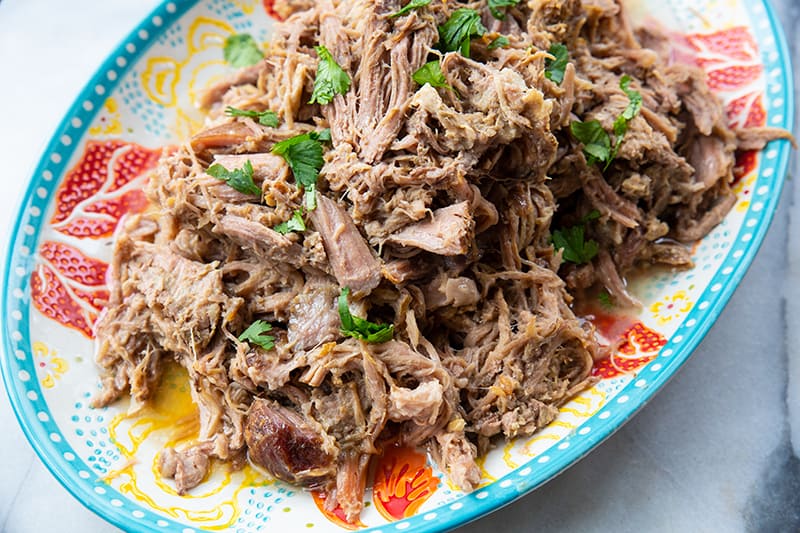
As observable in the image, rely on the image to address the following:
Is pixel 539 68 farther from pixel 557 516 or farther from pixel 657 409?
pixel 557 516

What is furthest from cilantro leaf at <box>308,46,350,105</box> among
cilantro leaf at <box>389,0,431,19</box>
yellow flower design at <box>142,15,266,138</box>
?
yellow flower design at <box>142,15,266,138</box>

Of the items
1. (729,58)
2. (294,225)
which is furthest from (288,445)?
(729,58)

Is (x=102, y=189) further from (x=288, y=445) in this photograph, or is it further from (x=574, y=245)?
(x=574, y=245)

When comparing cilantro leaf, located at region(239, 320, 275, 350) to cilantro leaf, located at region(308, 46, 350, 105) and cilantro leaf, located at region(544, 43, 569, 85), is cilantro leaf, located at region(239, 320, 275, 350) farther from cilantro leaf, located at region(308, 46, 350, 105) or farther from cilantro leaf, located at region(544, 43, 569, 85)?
cilantro leaf, located at region(544, 43, 569, 85)

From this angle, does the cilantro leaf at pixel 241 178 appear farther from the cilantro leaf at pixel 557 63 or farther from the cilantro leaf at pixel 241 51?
the cilantro leaf at pixel 557 63

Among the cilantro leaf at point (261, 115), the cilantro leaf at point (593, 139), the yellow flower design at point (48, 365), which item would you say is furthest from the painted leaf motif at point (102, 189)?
the cilantro leaf at point (593, 139)

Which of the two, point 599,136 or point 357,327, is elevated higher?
point 357,327
